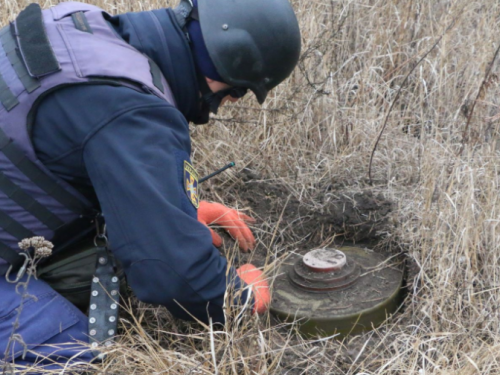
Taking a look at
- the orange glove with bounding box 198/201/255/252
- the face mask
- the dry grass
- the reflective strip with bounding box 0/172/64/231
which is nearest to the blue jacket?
the reflective strip with bounding box 0/172/64/231

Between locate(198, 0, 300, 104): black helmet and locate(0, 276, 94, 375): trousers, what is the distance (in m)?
1.18

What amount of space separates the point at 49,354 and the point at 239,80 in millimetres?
1355

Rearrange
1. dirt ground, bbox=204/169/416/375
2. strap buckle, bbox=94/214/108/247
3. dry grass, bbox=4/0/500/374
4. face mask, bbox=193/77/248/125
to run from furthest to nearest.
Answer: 1. dirt ground, bbox=204/169/416/375
2. face mask, bbox=193/77/248/125
3. strap buckle, bbox=94/214/108/247
4. dry grass, bbox=4/0/500/374

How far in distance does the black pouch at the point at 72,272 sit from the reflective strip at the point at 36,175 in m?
0.29

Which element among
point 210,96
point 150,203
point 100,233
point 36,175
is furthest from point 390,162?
point 36,175

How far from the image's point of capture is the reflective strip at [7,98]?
2.00m

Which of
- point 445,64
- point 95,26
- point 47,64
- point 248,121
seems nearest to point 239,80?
point 95,26

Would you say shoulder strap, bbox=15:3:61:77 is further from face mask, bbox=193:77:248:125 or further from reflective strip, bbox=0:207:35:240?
face mask, bbox=193:77:248:125

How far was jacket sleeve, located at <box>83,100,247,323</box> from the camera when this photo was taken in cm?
193

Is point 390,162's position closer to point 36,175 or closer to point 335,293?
point 335,293

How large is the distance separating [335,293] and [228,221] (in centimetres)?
69

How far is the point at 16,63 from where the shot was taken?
206 cm

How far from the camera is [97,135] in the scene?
6.35ft

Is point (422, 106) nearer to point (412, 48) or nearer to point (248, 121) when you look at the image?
point (412, 48)
